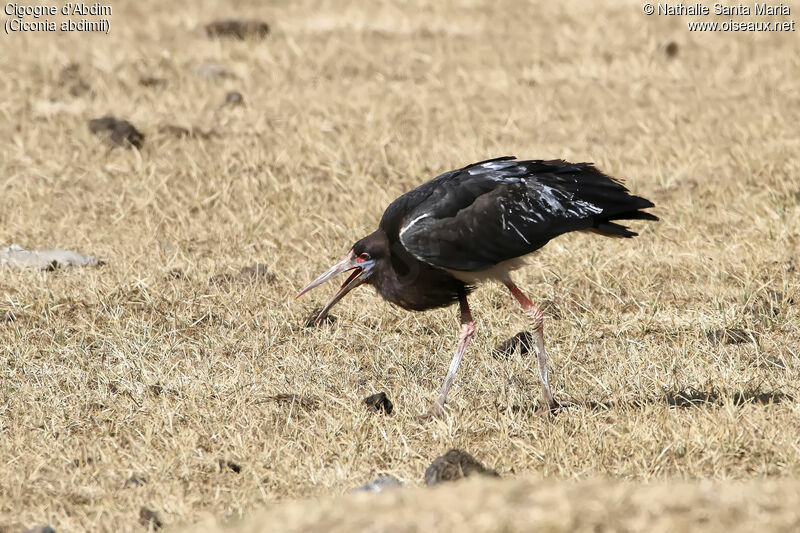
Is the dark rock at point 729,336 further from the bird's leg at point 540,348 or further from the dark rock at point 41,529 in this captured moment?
the dark rock at point 41,529

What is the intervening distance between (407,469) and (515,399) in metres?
0.94

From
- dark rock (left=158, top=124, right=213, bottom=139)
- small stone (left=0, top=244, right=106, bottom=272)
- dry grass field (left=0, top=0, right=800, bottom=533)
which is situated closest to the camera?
dry grass field (left=0, top=0, right=800, bottom=533)

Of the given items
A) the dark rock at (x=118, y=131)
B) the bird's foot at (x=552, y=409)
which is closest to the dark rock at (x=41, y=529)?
the bird's foot at (x=552, y=409)

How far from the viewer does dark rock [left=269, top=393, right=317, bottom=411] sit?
5.64 metres

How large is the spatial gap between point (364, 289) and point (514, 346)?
1.41 metres

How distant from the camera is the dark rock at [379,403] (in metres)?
5.54

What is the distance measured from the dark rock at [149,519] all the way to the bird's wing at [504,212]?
77.4 inches

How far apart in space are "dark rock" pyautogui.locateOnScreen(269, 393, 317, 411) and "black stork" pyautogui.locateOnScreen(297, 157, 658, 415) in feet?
1.54

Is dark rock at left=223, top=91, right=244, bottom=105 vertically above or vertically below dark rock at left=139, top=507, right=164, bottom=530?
above

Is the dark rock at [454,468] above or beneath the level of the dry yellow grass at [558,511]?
beneath

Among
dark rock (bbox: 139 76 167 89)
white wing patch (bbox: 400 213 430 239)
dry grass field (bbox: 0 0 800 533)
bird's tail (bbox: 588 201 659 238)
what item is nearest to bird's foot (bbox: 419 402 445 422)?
dry grass field (bbox: 0 0 800 533)

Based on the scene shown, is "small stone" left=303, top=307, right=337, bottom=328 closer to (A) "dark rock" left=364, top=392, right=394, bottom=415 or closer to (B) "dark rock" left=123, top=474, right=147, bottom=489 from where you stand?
(A) "dark rock" left=364, top=392, right=394, bottom=415

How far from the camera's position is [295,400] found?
565cm

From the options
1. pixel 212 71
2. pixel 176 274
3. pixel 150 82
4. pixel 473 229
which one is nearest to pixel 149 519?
pixel 473 229
